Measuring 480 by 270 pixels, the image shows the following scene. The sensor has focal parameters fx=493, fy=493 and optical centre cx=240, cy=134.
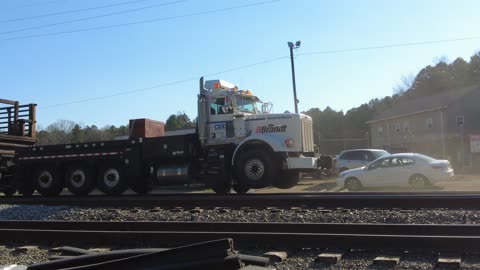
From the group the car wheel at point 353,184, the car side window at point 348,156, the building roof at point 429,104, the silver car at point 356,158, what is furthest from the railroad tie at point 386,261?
the building roof at point 429,104

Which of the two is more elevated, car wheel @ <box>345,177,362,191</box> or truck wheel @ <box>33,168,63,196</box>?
truck wheel @ <box>33,168,63,196</box>

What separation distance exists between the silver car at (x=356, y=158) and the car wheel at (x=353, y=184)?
6042mm

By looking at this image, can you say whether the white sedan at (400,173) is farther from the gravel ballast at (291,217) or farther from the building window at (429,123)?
the building window at (429,123)

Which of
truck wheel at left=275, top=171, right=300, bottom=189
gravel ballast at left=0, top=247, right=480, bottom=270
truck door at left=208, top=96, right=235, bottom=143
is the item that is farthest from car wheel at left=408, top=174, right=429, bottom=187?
gravel ballast at left=0, top=247, right=480, bottom=270

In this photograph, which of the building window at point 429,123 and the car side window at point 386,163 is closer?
the car side window at point 386,163

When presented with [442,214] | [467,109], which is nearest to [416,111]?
[467,109]

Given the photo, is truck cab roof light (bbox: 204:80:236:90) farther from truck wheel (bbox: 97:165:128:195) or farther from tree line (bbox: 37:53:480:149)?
tree line (bbox: 37:53:480:149)

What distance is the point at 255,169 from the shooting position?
1516 centimetres

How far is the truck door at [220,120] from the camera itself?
16.3 metres

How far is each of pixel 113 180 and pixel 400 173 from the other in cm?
1088

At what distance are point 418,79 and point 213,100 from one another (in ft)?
231

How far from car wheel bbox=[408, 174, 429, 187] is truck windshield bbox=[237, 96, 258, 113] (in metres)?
6.85

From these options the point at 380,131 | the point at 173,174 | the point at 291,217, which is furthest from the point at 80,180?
the point at 380,131

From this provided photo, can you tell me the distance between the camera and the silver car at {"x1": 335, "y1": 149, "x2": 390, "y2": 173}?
2536cm
